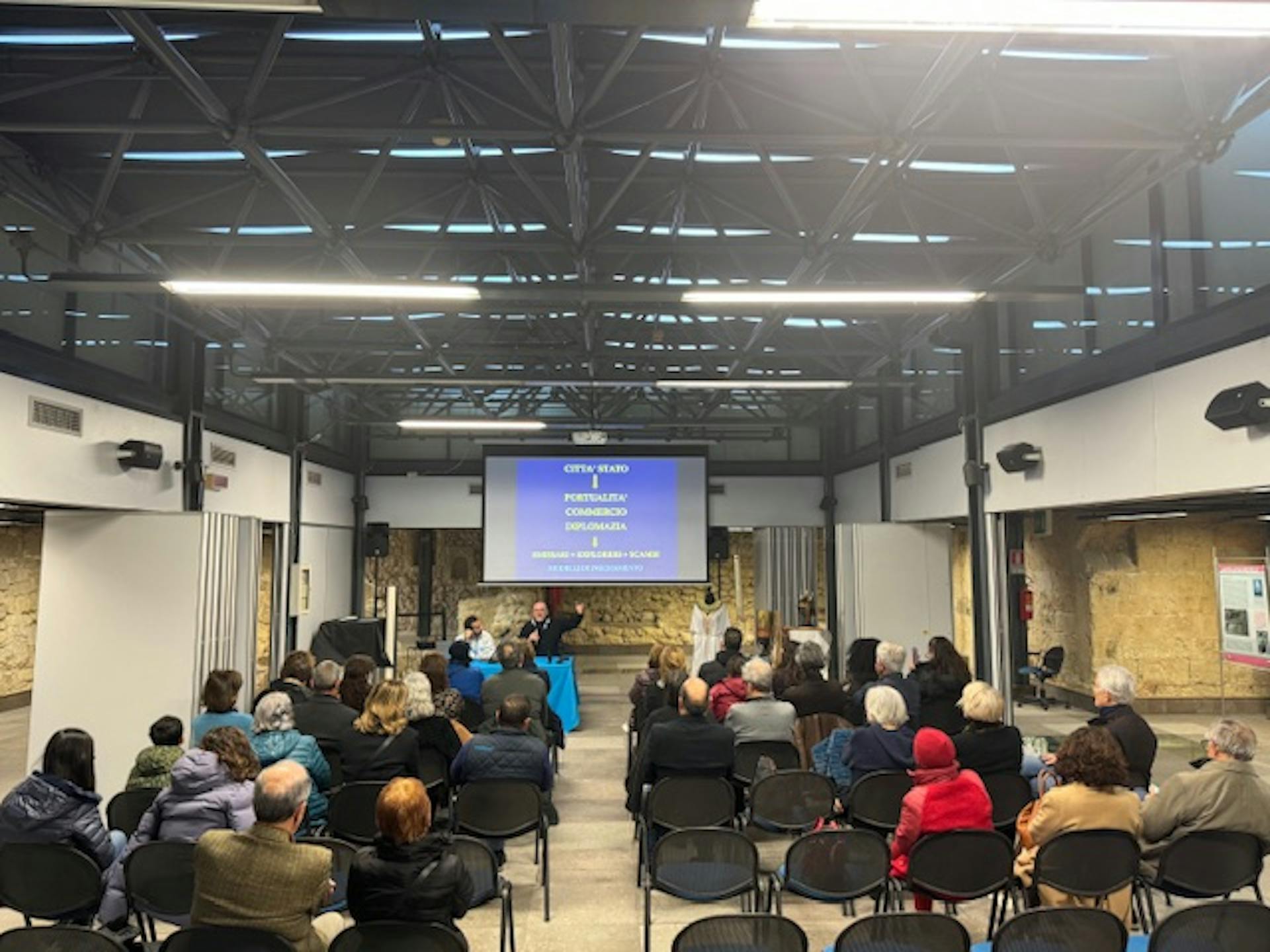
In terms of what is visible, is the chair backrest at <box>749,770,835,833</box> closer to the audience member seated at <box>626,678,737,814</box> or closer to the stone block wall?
the audience member seated at <box>626,678,737,814</box>

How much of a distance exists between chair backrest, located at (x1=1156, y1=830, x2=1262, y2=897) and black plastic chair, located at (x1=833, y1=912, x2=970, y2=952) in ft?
4.63

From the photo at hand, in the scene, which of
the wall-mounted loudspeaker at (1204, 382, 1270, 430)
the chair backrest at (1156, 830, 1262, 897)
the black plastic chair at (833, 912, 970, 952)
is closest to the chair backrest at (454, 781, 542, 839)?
the black plastic chair at (833, 912, 970, 952)

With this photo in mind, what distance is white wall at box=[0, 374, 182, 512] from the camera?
5.71 metres

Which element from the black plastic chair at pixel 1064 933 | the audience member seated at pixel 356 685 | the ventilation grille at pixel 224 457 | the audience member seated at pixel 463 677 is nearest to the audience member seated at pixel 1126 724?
the black plastic chair at pixel 1064 933

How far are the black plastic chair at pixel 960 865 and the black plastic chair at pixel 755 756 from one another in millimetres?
1577

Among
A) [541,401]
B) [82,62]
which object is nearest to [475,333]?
[541,401]

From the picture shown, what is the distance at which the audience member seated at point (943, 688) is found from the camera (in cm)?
578

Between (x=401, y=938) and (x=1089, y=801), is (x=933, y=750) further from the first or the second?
(x=401, y=938)

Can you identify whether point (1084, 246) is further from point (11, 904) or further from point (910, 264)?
point (11, 904)

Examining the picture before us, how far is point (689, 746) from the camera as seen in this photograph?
4.55m

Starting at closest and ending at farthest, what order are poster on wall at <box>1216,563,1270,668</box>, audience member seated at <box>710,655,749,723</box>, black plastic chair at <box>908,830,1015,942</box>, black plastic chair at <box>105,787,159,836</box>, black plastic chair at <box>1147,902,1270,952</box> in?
black plastic chair at <box>1147,902,1270,952</box> → black plastic chair at <box>908,830,1015,942</box> → black plastic chair at <box>105,787,159,836</box> → audience member seated at <box>710,655,749,723</box> → poster on wall at <box>1216,563,1270,668</box>

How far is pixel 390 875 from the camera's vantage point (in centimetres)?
266

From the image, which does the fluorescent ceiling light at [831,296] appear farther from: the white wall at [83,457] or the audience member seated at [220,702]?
the white wall at [83,457]

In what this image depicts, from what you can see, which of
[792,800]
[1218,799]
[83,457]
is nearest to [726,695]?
[792,800]
